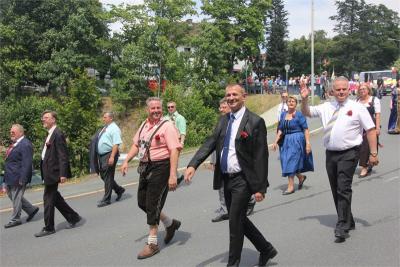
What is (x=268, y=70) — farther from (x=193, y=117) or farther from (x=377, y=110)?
(x=377, y=110)

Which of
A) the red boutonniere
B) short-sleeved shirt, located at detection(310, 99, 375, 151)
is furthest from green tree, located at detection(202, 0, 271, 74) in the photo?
the red boutonniere

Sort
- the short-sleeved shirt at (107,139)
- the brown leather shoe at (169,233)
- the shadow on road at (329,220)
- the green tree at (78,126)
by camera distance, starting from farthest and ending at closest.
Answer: the green tree at (78,126)
the short-sleeved shirt at (107,139)
the shadow on road at (329,220)
the brown leather shoe at (169,233)

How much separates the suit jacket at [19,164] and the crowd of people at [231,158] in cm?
2

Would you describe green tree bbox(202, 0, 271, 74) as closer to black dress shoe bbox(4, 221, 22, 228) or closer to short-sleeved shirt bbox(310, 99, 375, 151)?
black dress shoe bbox(4, 221, 22, 228)

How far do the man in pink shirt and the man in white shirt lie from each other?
1.75m

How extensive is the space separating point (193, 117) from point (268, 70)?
4904cm

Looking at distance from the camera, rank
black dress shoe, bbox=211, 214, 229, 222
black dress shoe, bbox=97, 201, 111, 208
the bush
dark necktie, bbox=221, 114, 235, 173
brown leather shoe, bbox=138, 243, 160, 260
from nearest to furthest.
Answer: dark necktie, bbox=221, 114, 235, 173 < brown leather shoe, bbox=138, 243, 160, 260 < black dress shoe, bbox=211, 214, 229, 222 < black dress shoe, bbox=97, 201, 111, 208 < the bush

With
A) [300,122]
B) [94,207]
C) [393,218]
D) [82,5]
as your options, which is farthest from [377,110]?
[82,5]

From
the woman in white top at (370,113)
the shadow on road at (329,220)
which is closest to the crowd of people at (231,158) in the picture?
the shadow on road at (329,220)

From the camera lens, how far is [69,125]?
16656mm

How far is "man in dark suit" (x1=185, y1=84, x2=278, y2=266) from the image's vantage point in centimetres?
502

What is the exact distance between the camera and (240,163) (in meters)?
5.02

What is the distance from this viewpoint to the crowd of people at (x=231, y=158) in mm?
5055

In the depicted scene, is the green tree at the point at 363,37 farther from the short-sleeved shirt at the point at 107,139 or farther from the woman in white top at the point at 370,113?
the short-sleeved shirt at the point at 107,139
